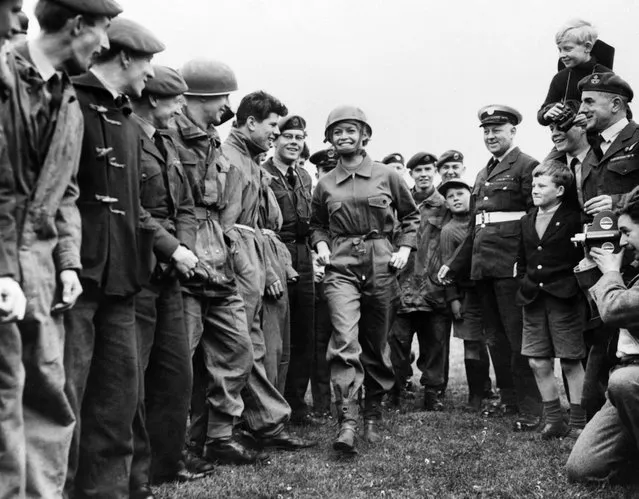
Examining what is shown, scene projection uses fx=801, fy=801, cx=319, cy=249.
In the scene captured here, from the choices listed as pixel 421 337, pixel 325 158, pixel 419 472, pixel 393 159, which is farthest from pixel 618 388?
pixel 393 159

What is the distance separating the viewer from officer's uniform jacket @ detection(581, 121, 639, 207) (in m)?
6.02

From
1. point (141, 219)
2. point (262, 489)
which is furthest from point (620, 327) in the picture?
point (141, 219)

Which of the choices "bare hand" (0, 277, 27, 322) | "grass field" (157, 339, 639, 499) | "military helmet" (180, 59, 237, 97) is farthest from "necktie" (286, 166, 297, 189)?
"bare hand" (0, 277, 27, 322)

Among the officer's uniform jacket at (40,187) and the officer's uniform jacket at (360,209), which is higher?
the officer's uniform jacket at (40,187)

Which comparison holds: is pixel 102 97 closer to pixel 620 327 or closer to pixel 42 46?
pixel 42 46

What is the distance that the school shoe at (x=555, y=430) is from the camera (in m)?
6.51

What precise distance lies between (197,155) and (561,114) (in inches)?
127

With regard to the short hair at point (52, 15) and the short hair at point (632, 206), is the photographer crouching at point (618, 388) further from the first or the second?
the short hair at point (52, 15)

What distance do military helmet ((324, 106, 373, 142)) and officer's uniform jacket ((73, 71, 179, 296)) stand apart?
2951 millimetres

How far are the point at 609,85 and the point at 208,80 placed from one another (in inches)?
124

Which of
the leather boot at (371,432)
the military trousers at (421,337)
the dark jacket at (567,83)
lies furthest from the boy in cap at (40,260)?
the military trousers at (421,337)

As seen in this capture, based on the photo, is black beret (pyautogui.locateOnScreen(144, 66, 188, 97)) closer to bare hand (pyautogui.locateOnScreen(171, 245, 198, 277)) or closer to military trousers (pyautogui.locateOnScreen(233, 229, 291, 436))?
bare hand (pyautogui.locateOnScreen(171, 245, 198, 277))

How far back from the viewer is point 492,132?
26.3ft

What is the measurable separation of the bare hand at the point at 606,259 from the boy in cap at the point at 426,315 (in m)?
3.66
